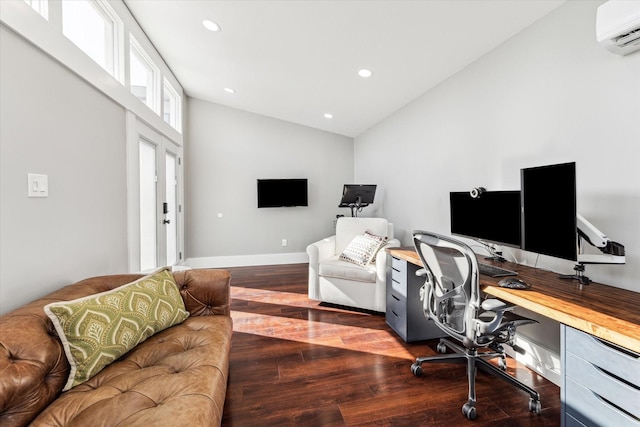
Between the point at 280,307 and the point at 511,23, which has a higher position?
the point at 511,23

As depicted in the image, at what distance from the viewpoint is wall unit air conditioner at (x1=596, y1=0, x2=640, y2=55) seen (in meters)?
1.33

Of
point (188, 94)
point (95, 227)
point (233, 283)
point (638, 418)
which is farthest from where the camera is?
point (188, 94)

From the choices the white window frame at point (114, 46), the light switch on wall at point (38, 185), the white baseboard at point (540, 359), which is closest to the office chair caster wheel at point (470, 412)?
the white baseboard at point (540, 359)

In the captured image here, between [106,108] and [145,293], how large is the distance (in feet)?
5.40

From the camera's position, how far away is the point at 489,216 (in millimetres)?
2109

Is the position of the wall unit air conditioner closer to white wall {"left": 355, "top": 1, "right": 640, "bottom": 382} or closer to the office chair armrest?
white wall {"left": 355, "top": 1, "right": 640, "bottom": 382}

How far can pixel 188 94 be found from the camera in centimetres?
493

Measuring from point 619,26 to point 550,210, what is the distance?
93 centimetres

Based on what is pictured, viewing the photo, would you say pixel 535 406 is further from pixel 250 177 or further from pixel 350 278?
pixel 250 177

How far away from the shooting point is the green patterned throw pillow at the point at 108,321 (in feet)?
3.95

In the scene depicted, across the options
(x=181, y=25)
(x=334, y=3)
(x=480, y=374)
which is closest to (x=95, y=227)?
(x=181, y=25)

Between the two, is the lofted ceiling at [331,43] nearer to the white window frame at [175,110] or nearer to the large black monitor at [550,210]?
the white window frame at [175,110]

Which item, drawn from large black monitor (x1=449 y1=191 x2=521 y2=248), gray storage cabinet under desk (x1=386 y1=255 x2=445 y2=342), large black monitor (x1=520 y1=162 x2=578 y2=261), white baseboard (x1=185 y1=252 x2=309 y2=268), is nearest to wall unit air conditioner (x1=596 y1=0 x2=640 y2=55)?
large black monitor (x1=520 y1=162 x2=578 y2=261)

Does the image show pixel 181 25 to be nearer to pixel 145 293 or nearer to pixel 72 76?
pixel 72 76
